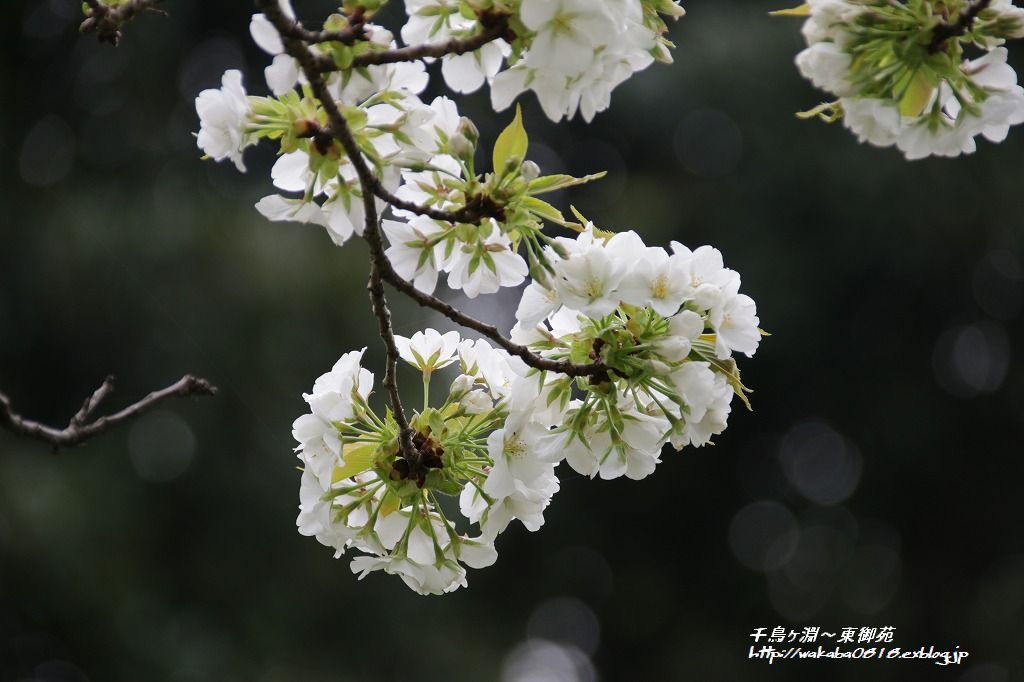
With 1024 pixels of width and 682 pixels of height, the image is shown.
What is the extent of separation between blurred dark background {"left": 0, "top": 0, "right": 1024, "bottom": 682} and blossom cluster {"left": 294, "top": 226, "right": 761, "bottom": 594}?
4851mm

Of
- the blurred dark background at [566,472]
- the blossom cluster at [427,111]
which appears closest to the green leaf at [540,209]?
the blossom cluster at [427,111]

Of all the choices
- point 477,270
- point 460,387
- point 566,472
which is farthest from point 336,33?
point 566,472

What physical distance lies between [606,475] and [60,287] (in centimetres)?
662

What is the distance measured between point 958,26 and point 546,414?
0.65m

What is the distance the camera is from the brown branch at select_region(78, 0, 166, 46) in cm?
122

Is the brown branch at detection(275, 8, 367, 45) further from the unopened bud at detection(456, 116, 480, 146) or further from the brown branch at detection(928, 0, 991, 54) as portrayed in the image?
the brown branch at detection(928, 0, 991, 54)

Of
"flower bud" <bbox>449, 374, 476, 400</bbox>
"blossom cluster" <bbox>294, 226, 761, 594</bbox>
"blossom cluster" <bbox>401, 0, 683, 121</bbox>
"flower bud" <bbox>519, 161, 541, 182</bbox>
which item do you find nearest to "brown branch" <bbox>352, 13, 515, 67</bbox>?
"blossom cluster" <bbox>401, 0, 683, 121</bbox>

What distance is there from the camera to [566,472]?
625 cm

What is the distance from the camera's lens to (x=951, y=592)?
7.98 metres

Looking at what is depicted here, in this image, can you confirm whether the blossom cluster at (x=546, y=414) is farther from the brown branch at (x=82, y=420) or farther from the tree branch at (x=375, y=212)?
the brown branch at (x=82, y=420)

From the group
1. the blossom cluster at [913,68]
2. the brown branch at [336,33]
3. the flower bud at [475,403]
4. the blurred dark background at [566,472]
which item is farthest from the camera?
the blurred dark background at [566,472]

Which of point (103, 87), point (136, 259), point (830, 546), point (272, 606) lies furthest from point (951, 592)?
point (103, 87)

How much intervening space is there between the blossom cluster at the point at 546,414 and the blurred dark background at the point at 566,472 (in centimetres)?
485

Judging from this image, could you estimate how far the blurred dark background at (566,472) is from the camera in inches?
258
